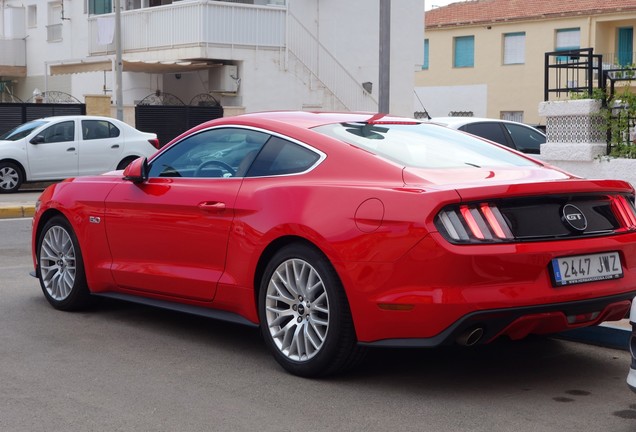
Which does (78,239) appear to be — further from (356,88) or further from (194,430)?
(356,88)

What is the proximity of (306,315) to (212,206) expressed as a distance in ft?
3.48

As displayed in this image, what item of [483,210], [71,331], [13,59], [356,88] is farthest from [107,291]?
[13,59]

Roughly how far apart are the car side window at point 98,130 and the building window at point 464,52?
104 feet

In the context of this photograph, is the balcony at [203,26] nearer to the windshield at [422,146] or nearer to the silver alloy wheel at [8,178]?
the silver alloy wheel at [8,178]

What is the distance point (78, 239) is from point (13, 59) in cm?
3848

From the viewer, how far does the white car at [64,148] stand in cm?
2222

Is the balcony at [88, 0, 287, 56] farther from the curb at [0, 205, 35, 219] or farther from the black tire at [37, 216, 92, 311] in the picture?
the black tire at [37, 216, 92, 311]

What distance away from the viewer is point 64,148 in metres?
22.8

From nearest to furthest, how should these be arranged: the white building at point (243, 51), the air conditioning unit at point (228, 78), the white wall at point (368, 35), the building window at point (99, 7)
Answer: the white building at point (243, 51) → the air conditioning unit at point (228, 78) → the white wall at point (368, 35) → the building window at point (99, 7)

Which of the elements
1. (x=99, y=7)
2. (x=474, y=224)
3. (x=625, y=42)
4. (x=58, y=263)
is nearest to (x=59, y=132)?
(x=58, y=263)

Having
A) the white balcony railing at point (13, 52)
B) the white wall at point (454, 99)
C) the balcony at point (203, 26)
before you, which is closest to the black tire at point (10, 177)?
the balcony at point (203, 26)

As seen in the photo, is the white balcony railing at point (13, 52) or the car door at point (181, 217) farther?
the white balcony railing at point (13, 52)

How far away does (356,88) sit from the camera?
121 ft

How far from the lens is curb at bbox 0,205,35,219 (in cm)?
1719
